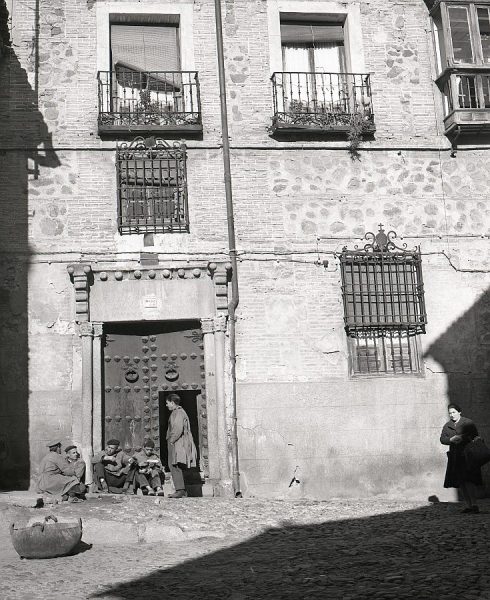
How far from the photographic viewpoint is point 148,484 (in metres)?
12.3

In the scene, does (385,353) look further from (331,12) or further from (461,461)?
(331,12)

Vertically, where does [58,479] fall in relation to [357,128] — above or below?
below

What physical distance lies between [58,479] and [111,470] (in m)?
0.94

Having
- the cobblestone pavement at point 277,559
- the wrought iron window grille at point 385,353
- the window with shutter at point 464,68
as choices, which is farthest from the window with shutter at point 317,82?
the cobblestone pavement at point 277,559

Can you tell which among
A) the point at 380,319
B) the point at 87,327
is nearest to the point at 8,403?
the point at 87,327

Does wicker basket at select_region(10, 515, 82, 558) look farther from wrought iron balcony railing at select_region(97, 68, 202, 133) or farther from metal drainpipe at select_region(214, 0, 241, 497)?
wrought iron balcony railing at select_region(97, 68, 202, 133)

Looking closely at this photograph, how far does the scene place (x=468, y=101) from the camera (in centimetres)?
1440

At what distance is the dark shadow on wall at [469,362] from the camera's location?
13.8 metres

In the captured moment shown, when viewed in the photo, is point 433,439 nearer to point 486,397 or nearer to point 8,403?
point 486,397

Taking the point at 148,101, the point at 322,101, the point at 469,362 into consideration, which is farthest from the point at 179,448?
the point at 322,101

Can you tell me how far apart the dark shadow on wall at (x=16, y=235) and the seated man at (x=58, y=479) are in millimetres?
1115

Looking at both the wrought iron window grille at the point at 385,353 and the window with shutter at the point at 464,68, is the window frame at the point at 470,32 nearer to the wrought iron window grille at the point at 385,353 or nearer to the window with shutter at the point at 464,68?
the window with shutter at the point at 464,68

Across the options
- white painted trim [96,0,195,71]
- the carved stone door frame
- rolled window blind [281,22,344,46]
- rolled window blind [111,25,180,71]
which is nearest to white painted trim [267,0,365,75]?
rolled window blind [281,22,344,46]

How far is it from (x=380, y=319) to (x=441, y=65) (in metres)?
4.51
